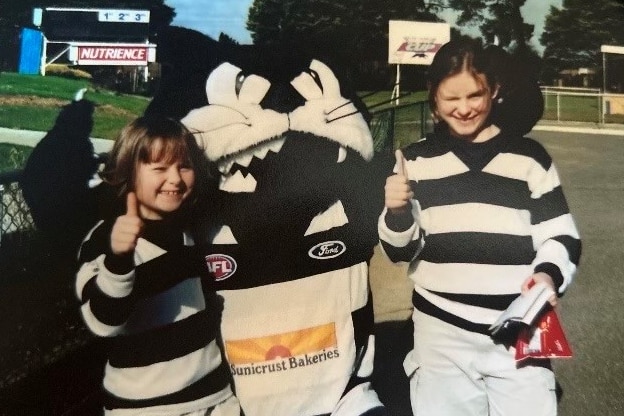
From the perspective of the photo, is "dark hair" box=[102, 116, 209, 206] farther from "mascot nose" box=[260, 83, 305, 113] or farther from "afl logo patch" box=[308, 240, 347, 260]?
"afl logo patch" box=[308, 240, 347, 260]

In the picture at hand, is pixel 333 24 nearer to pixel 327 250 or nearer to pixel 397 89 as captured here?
pixel 397 89

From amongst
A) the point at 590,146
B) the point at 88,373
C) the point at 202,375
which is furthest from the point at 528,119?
the point at 88,373

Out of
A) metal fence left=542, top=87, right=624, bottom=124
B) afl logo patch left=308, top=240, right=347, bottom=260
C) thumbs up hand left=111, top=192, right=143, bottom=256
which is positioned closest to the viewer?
thumbs up hand left=111, top=192, right=143, bottom=256

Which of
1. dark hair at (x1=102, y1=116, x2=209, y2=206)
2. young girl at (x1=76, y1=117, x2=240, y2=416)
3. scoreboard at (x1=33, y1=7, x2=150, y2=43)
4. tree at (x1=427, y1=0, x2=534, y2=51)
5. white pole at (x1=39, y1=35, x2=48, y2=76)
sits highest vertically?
tree at (x1=427, y1=0, x2=534, y2=51)

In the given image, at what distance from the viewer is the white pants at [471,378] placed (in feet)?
7.00

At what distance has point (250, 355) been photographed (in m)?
2.12

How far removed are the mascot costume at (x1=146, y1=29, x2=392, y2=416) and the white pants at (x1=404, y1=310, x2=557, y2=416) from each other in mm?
208

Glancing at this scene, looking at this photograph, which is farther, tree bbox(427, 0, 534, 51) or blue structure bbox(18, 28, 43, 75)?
tree bbox(427, 0, 534, 51)

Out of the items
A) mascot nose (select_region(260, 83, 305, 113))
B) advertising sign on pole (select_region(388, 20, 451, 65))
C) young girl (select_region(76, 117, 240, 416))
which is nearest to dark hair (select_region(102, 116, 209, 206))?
young girl (select_region(76, 117, 240, 416))

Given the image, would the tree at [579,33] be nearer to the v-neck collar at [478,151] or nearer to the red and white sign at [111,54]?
the v-neck collar at [478,151]

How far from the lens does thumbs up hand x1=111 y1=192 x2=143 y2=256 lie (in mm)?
1887

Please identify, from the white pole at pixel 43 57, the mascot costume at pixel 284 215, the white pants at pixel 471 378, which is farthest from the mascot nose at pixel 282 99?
the white pants at pixel 471 378

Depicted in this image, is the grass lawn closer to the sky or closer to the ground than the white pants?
closer to the sky

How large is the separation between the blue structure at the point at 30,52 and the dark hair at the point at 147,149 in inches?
12.8
